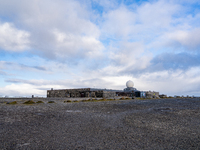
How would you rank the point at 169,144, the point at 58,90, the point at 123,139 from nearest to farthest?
the point at 169,144, the point at 123,139, the point at 58,90

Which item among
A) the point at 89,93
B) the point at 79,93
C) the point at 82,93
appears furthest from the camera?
the point at 79,93

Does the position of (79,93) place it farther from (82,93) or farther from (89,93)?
(89,93)

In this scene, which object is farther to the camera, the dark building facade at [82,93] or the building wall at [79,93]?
the dark building facade at [82,93]

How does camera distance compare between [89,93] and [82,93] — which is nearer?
[89,93]

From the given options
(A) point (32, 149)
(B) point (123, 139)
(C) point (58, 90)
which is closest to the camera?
(A) point (32, 149)

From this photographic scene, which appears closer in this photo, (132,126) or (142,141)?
(142,141)

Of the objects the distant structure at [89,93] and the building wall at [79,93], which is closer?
the building wall at [79,93]

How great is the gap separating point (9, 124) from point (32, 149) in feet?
16.0

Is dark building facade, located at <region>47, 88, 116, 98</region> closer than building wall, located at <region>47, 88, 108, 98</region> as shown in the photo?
No

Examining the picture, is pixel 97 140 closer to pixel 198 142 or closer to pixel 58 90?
pixel 198 142

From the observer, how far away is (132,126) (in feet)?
30.5

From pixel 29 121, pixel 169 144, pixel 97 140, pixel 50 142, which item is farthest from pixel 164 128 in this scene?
pixel 29 121

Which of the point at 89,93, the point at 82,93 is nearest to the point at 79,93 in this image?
the point at 82,93

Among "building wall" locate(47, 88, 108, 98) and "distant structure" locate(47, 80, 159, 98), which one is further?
"distant structure" locate(47, 80, 159, 98)
